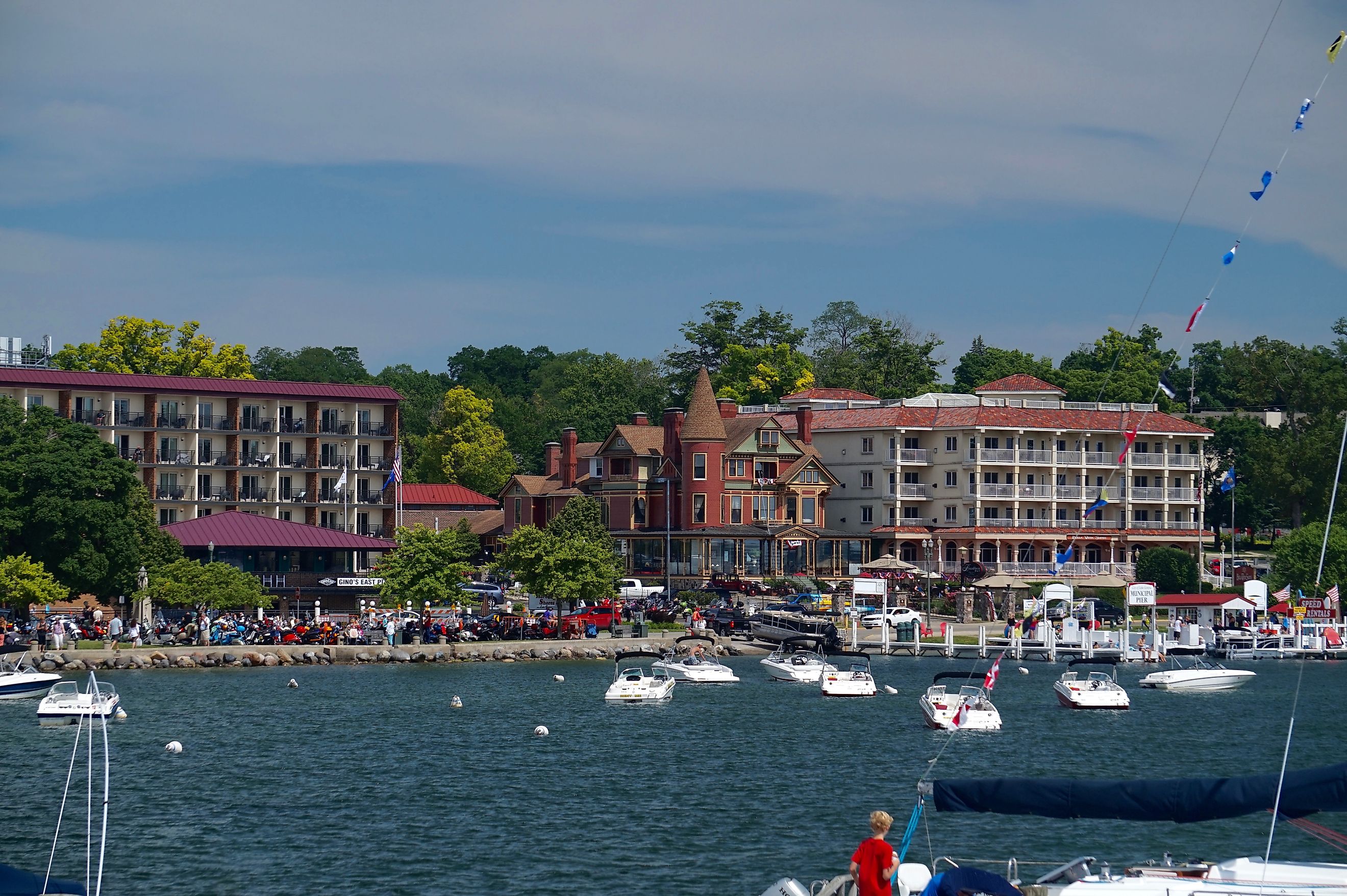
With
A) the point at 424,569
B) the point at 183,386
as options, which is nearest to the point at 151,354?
the point at 183,386

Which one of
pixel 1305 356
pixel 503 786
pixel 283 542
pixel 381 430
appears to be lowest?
pixel 503 786

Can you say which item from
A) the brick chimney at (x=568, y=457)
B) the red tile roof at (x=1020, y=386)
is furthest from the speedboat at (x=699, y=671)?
the red tile roof at (x=1020, y=386)

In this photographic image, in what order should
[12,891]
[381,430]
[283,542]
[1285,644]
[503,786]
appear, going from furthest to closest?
[381,430] → [283,542] → [1285,644] → [503,786] → [12,891]

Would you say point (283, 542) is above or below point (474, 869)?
above

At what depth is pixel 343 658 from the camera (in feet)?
237

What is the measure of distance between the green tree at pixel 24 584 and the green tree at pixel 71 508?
2.99m

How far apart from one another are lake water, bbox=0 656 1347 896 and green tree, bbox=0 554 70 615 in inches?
281

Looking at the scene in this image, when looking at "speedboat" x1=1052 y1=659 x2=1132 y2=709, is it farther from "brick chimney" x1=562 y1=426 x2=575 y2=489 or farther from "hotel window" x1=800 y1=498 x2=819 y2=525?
"brick chimney" x1=562 y1=426 x2=575 y2=489

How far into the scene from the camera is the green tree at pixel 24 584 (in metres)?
67.5

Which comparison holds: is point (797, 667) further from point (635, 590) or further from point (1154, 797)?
point (1154, 797)

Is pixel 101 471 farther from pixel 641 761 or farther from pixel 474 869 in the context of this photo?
pixel 474 869

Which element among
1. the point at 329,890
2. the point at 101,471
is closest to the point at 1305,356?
the point at 101,471

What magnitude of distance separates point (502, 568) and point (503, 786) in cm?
4579

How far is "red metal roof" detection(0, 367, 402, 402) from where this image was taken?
101m
